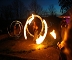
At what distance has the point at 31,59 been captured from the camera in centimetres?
1084

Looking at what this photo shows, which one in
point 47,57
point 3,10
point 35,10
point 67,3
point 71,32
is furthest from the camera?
point 3,10

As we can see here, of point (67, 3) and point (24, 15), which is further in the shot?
point (24, 15)

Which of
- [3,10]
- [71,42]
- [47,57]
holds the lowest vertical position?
[47,57]

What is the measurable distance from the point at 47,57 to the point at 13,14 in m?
26.7

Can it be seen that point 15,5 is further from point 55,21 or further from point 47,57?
point 47,57

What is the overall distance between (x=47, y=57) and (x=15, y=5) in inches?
1059

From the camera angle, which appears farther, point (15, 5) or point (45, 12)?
point (45, 12)

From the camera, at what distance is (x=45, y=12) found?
3953cm

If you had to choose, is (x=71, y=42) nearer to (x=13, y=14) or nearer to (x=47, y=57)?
(x=47, y=57)

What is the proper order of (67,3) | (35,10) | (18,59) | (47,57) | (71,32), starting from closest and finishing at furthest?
(71,32), (18,59), (47,57), (67,3), (35,10)

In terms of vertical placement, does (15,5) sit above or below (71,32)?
above

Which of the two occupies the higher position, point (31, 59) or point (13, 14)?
point (13, 14)

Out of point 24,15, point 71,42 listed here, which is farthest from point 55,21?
point 71,42

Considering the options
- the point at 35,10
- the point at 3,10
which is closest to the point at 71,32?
the point at 35,10
